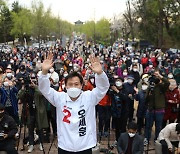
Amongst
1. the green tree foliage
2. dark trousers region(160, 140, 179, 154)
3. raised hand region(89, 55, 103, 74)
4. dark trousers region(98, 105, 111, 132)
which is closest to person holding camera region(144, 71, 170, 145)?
dark trousers region(98, 105, 111, 132)

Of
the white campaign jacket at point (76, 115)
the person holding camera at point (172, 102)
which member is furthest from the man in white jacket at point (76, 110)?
the person holding camera at point (172, 102)

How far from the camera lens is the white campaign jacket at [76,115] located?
2.77 m

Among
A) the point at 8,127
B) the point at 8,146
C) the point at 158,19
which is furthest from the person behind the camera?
the point at 158,19

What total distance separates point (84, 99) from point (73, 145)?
1.44 feet

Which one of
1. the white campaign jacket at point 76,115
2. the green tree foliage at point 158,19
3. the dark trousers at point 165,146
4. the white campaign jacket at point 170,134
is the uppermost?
the green tree foliage at point 158,19

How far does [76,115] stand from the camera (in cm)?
279

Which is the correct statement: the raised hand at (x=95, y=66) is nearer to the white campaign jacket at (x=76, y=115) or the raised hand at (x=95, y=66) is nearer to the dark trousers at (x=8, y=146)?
the white campaign jacket at (x=76, y=115)

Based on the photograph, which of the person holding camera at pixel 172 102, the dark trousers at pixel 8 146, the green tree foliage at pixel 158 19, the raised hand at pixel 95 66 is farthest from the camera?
the green tree foliage at pixel 158 19

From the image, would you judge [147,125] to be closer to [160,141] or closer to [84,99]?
[160,141]

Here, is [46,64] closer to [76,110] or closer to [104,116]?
[76,110]

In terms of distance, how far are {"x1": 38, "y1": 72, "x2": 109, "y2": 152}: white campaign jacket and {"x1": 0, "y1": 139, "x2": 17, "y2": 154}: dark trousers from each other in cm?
284

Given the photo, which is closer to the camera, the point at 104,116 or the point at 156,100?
the point at 156,100

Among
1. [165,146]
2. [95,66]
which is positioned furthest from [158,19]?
[95,66]

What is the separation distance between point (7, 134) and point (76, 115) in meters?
3.06
